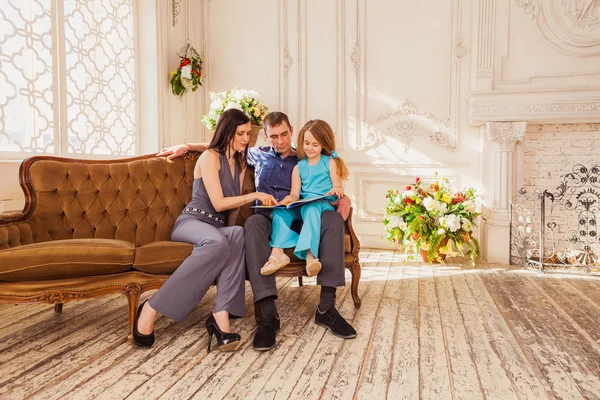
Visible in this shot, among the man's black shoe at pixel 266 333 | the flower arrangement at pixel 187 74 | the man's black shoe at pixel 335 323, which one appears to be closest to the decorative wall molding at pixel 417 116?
A: the flower arrangement at pixel 187 74

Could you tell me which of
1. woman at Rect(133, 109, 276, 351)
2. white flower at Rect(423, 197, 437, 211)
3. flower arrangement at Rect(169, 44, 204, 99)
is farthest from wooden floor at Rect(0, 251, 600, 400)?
flower arrangement at Rect(169, 44, 204, 99)

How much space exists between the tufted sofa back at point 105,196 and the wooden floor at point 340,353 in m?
0.49

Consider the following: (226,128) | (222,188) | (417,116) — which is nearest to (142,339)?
(222,188)

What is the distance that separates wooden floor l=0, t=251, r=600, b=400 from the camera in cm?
176

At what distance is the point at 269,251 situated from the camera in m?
2.44

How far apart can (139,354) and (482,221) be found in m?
3.58

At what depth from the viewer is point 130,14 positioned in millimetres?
4574

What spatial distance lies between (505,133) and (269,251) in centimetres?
287

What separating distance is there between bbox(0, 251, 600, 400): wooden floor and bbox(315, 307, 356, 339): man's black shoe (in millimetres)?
35

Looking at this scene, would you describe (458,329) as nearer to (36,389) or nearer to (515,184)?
(36,389)

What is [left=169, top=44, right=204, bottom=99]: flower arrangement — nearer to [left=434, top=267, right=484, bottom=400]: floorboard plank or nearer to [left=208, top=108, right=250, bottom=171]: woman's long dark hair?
[left=208, top=108, right=250, bottom=171]: woman's long dark hair

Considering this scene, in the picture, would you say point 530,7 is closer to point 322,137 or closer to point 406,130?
point 406,130

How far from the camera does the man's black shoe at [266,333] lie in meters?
2.13

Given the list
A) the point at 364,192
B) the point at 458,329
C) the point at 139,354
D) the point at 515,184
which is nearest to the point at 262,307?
the point at 139,354
